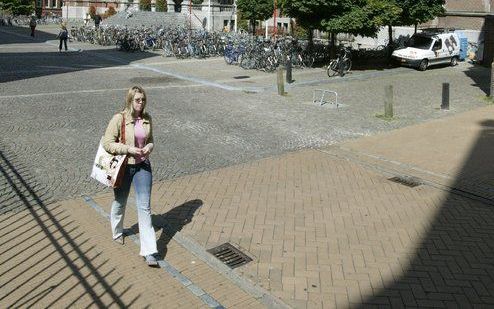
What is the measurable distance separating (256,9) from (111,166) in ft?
115

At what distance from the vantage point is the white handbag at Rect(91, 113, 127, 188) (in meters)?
5.72

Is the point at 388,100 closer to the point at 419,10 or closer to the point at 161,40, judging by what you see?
the point at 419,10

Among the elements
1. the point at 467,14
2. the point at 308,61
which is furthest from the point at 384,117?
the point at 467,14

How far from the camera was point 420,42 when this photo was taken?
25.9 metres

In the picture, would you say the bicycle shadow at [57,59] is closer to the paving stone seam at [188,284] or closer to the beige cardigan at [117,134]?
the beige cardigan at [117,134]

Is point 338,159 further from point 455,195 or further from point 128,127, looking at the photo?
point 128,127

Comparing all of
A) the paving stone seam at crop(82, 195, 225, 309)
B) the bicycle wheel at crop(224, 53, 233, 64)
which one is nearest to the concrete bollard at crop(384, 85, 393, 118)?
the paving stone seam at crop(82, 195, 225, 309)

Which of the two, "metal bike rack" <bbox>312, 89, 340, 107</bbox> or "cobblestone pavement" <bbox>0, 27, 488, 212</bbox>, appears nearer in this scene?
"cobblestone pavement" <bbox>0, 27, 488, 212</bbox>

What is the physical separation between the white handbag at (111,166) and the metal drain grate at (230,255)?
1479 mm

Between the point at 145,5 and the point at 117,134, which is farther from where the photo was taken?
the point at 145,5

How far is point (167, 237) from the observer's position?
22.1 feet

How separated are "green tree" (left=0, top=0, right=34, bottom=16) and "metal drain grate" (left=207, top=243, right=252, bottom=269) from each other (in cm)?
6783

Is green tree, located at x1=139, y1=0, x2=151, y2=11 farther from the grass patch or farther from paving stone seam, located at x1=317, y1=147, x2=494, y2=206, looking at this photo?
paving stone seam, located at x1=317, y1=147, x2=494, y2=206

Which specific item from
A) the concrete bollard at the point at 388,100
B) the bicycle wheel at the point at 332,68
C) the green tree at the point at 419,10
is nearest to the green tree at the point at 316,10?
the bicycle wheel at the point at 332,68
